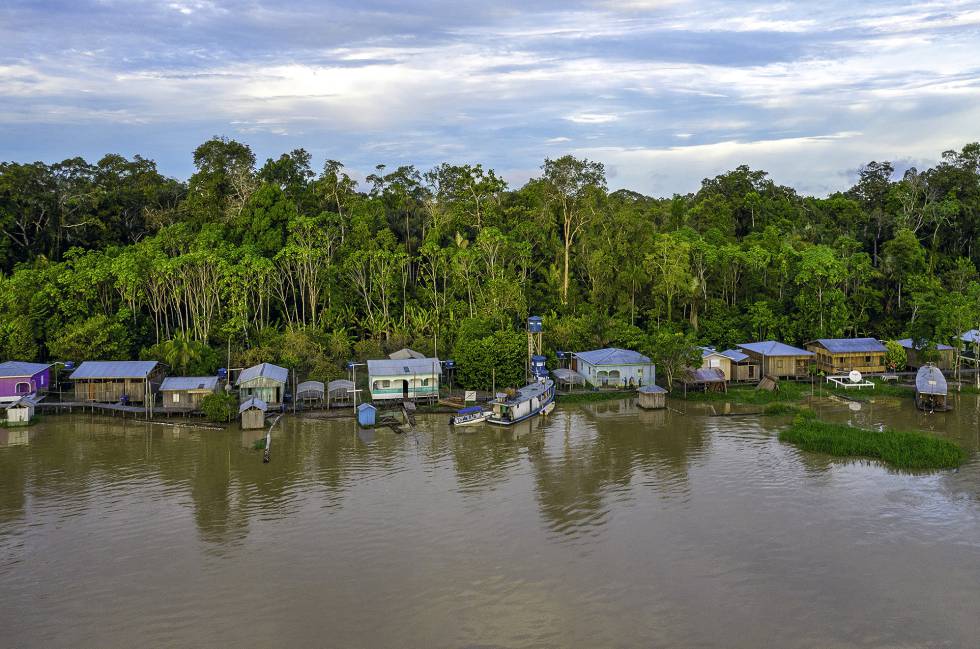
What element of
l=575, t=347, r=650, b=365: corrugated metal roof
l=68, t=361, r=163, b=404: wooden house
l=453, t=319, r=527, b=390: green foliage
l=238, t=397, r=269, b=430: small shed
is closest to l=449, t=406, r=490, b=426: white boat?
l=453, t=319, r=527, b=390: green foliage

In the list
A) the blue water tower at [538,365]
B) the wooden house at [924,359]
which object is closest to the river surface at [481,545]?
the blue water tower at [538,365]

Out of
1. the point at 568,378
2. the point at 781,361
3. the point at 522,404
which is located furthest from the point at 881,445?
the point at 568,378

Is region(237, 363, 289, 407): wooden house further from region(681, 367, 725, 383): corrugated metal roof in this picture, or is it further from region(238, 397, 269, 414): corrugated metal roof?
region(681, 367, 725, 383): corrugated metal roof

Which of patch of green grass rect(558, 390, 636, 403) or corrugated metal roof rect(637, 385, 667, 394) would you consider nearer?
corrugated metal roof rect(637, 385, 667, 394)

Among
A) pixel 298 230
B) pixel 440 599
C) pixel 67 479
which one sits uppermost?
pixel 298 230

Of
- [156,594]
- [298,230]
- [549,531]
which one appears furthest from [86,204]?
[549,531]

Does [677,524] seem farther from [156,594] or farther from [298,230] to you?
[298,230]
